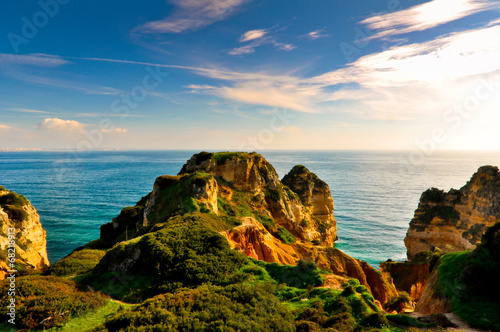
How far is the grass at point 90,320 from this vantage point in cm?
1366

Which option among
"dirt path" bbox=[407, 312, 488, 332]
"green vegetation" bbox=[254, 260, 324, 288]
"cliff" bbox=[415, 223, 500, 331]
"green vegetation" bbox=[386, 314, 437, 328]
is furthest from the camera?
"green vegetation" bbox=[254, 260, 324, 288]

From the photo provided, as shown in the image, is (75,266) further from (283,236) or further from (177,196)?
(283,236)

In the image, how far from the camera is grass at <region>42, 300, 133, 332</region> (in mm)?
13655

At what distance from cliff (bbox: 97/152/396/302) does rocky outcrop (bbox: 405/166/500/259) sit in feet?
70.6

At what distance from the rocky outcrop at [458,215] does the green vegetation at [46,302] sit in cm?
5866

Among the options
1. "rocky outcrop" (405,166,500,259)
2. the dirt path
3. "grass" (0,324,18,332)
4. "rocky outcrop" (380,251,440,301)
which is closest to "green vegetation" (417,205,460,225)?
"rocky outcrop" (405,166,500,259)

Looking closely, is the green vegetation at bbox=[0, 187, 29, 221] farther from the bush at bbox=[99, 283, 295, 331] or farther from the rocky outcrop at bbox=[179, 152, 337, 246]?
the bush at bbox=[99, 283, 295, 331]

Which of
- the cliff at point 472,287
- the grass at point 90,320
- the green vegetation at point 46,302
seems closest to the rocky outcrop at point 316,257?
the cliff at point 472,287

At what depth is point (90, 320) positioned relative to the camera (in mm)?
14648

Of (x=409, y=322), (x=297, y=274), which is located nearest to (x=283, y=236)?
(x=297, y=274)

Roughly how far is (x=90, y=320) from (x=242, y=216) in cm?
2780

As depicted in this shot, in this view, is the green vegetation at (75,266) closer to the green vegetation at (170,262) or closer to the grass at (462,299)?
the green vegetation at (170,262)

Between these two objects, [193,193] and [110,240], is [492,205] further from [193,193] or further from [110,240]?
[110,240]

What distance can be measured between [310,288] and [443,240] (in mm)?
56562
